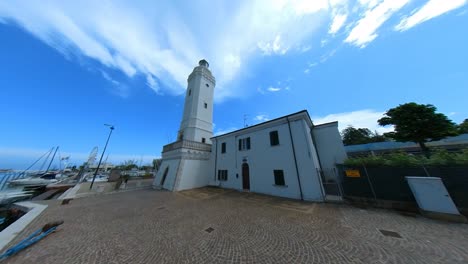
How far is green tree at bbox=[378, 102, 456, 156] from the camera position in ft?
42.9

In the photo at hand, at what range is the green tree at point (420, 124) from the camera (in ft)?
42.9

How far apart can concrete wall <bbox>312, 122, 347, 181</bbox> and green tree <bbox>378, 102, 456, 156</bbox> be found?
9.27 m

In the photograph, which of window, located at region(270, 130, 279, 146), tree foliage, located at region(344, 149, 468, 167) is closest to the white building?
window, located at region(270, 130, 279, 146)

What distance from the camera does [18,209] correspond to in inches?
348

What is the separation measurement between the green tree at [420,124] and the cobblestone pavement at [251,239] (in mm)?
14738

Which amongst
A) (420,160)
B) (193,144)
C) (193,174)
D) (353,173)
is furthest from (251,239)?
(193,144)

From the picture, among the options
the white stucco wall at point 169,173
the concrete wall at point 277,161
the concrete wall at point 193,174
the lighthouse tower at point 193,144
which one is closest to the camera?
the concrete wall at point 277,161

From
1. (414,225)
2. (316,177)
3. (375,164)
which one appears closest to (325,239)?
(414,225)

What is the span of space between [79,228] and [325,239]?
363 inches

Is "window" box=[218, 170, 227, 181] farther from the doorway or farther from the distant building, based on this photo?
the distant building

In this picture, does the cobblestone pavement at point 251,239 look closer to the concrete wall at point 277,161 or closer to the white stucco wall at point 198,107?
the concrete wall at point 277,161

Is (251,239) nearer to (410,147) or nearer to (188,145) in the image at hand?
(188,145)

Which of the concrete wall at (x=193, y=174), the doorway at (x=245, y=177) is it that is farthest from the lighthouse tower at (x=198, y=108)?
the doorway at (x=245, y=177)

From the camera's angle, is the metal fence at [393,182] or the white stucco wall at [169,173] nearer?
the metal fence at [393,182]
